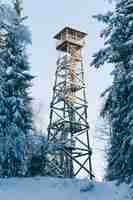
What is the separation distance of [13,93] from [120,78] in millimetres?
8515

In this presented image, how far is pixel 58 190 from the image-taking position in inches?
603

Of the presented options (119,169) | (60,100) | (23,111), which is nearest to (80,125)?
(60,100)

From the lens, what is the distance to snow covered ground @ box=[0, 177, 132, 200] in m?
14.3

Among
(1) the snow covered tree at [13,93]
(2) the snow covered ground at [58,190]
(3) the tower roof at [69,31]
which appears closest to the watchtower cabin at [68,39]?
(3) the tower roof at [69,31]

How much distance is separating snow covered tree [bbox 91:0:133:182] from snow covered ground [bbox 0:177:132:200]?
1158 millimetres

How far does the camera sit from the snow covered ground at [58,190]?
1434 cm

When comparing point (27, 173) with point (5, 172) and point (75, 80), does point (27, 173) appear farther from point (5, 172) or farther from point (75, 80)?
point (75, 80)

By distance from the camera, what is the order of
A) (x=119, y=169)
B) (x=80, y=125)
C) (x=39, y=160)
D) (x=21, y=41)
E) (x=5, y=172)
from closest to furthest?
(x=119, y=169) < (x=5, y=172) < (x=39, y=160) < (x=21, y=41) < (x=80, y=125)

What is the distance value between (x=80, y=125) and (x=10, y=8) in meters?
13.1

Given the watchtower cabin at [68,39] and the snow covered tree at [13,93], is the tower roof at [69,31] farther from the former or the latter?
the snow covered tree at [13,93]

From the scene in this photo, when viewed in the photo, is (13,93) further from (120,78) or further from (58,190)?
(120,78)

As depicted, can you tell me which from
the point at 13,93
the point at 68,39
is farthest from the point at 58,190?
the point at 68,39

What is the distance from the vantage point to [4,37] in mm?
21438

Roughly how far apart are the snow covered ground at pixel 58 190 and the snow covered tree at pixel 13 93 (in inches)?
77.6
